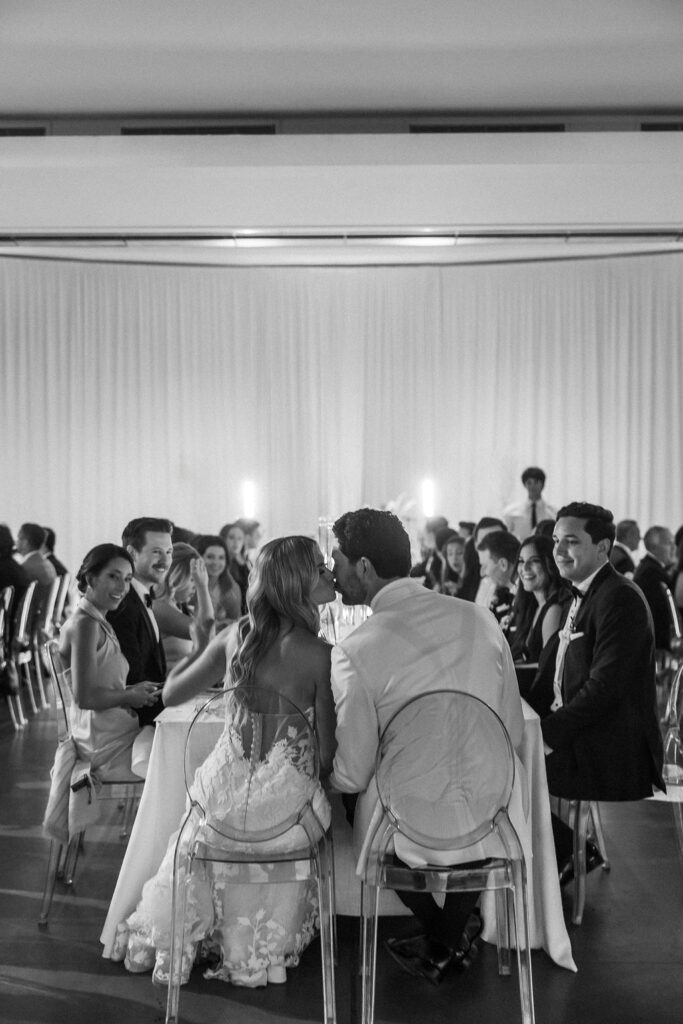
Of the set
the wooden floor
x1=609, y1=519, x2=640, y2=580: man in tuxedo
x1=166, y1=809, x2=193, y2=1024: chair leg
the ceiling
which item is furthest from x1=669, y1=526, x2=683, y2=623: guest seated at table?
x1=166, y1=809, x2=193, y2=1024: chair leg

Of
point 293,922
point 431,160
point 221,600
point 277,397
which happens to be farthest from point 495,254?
point 293,922

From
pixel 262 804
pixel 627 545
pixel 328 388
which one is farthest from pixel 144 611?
pixel 328 388

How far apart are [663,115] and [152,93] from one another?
3.06m

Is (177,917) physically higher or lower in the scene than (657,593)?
lower

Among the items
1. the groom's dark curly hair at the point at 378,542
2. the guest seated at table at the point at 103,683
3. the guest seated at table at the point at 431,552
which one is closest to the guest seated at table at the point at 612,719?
the groom's dark curly hair at the point at 378,542

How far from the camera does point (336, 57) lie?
5.77m

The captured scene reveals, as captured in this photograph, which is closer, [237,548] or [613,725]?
[613,725]

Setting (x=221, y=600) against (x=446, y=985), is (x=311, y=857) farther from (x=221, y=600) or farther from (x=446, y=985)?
(x=221, y=600)

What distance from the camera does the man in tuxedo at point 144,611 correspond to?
12.9ft

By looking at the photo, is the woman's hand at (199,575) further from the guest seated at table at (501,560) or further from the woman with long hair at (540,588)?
the guest seated at table at (501,560)

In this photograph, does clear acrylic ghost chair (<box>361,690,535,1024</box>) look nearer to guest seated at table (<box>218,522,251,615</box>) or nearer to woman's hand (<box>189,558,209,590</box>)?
woman's hand (<box>189,558,209,590</box>)

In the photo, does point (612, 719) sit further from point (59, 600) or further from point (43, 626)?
point (59, 600)

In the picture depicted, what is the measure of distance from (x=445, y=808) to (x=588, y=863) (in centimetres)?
140

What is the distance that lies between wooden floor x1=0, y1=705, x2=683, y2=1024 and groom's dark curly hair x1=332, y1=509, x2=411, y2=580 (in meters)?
1.15
